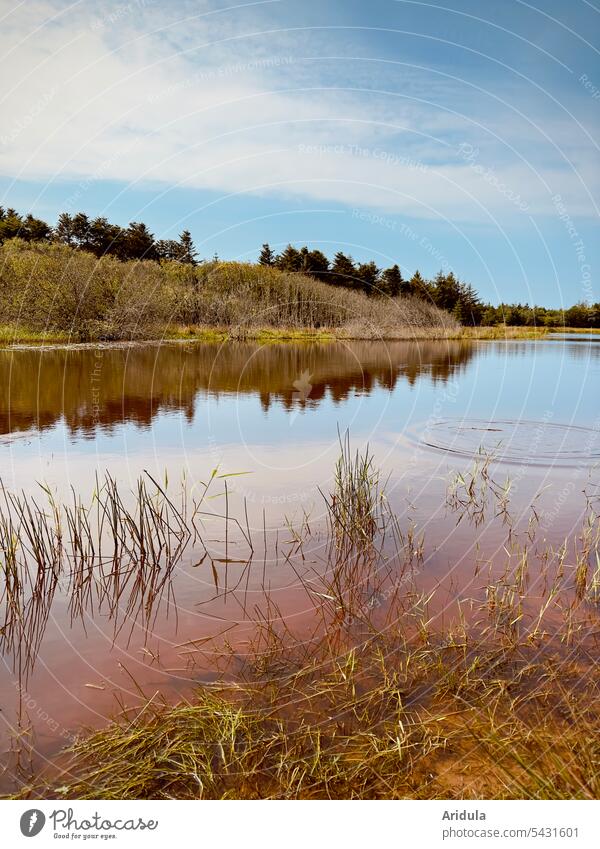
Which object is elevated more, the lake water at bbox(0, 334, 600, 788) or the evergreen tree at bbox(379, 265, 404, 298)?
the evergreen tree at bbox(379, 265, 404, 298)

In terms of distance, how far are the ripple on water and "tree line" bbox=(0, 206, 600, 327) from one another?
4258 cm

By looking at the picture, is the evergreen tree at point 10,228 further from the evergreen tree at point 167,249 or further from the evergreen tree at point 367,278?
the evergreen tree at point 367,278

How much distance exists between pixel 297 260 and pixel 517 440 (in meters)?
51.5

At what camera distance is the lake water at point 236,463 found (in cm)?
471

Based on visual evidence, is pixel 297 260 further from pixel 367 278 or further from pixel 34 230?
pixel 34 230

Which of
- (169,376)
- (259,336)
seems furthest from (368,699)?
(259,336)

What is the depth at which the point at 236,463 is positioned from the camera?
36.9 feet

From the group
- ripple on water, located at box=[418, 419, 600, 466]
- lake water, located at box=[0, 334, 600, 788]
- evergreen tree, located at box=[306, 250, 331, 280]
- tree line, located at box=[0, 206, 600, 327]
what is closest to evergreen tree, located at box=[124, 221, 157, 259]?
tree line, located at box=[0, 206, 600, 327]

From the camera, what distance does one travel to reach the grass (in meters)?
3.27

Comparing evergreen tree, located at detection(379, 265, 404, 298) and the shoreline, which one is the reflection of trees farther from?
evergreen tree, located at detection(379, 265, 404, 298)

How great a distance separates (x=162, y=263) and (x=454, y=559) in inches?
2040

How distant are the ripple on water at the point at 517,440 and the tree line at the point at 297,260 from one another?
140ft

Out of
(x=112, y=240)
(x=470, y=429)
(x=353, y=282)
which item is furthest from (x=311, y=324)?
(x=470, y=429)

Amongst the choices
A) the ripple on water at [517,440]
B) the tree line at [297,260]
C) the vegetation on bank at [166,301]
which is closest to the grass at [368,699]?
the ripple on water at [517,440]
